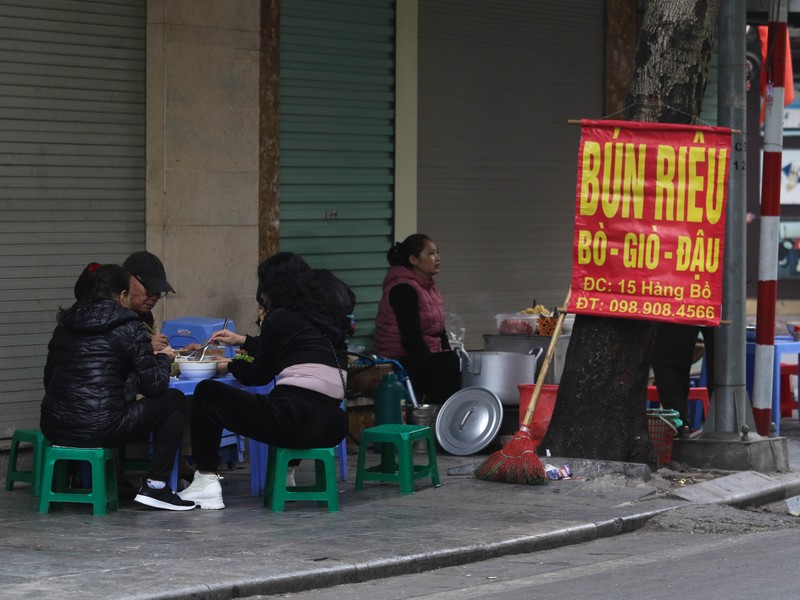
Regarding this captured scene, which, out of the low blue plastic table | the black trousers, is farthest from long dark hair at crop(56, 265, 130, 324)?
the low blue plastic table

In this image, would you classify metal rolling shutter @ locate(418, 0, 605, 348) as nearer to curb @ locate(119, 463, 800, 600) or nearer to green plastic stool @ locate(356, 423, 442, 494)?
green plastic stool @ locate(356, 423, 442, 494)

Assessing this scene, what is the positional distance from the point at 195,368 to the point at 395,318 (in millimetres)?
2901

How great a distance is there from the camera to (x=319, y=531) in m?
7.75

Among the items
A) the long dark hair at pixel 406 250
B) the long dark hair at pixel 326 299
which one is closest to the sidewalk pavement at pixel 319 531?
the long dark hair at pixel 326 299

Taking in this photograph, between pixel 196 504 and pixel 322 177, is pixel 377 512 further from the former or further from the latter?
pixel 322 177

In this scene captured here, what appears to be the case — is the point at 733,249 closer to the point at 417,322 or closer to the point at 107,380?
the point at 417,322

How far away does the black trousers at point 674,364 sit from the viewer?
37.0 feet

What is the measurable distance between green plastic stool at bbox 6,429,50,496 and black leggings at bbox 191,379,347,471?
0.96m

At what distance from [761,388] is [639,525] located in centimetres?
264

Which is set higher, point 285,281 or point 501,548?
point 285,281

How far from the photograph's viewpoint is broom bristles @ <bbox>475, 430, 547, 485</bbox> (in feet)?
30.1

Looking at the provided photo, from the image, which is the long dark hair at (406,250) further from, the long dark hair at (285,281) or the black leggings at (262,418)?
the black leggings at (262,418)

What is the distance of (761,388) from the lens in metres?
10.7

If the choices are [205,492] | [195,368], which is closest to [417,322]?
[195,368]
